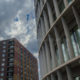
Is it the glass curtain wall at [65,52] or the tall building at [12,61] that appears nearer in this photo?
the glass curtain wall at [65,52]

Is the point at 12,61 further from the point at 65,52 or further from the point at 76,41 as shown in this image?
the point at 76,41

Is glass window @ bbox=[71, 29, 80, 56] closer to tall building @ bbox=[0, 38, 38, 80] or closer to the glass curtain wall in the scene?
the glass curtain wall

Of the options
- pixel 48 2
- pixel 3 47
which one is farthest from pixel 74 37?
pixel 3 47

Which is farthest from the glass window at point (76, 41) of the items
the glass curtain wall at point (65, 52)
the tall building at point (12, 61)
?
the tall building at point (12, 61)

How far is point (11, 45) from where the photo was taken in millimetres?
59438

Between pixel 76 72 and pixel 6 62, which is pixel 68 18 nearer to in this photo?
pixel 76 72

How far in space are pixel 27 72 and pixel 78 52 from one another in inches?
2487

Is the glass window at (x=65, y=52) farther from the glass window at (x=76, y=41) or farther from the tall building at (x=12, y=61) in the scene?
the tall building at (x=12, y=61)

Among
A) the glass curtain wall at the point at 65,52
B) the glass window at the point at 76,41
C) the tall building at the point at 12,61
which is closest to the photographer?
the glass window at the point at 76,41

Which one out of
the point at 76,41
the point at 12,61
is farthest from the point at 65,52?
the point at 12,61

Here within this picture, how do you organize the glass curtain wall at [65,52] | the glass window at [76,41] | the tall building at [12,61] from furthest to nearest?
the tall building at [12,61] < the glass curtain wall at [65,52] < the glass window at [76,41]

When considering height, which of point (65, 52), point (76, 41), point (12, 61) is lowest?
point (65, 52)

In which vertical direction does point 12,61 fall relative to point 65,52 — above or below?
above

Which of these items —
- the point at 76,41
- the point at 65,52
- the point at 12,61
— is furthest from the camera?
the point at 12,61
